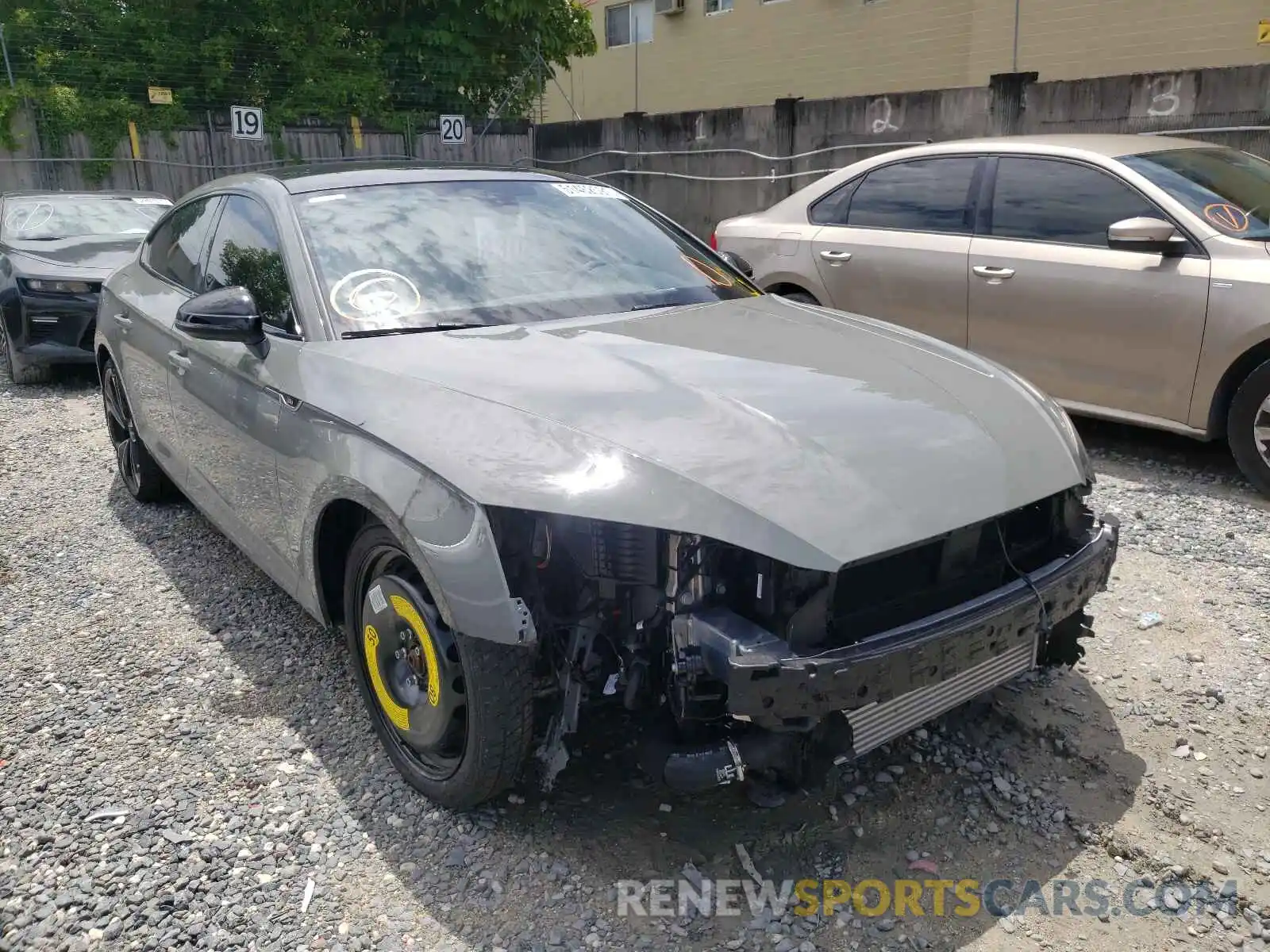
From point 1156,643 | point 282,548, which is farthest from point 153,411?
point 1156,643

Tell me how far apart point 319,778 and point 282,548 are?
0.74 meters

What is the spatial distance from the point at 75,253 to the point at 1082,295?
7.44 m

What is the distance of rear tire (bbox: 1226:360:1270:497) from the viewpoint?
14.9ft

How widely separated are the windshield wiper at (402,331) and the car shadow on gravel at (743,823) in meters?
1.20

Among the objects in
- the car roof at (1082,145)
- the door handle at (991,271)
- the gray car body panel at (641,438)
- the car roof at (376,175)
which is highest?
the car roof at (1082,145)

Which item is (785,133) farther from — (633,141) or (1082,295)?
(1082,295)

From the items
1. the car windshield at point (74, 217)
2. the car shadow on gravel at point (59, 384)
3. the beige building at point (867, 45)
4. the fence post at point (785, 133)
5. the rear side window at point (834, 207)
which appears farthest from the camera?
the beige building at point (867, 45)

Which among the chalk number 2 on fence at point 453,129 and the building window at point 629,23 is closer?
the chalk number 2 on fence at point 453,129

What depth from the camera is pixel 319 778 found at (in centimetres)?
283

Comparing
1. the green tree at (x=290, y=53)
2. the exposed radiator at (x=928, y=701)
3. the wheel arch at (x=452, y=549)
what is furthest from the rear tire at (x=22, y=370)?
the green tree at (x=290, y=53)

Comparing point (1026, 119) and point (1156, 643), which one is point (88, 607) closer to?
point (1156, 643)

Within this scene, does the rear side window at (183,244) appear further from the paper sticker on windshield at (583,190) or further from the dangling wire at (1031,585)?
the dangling wire at (1031,585)

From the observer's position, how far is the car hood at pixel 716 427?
214 cm

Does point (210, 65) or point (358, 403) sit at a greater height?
point (210, 65)
